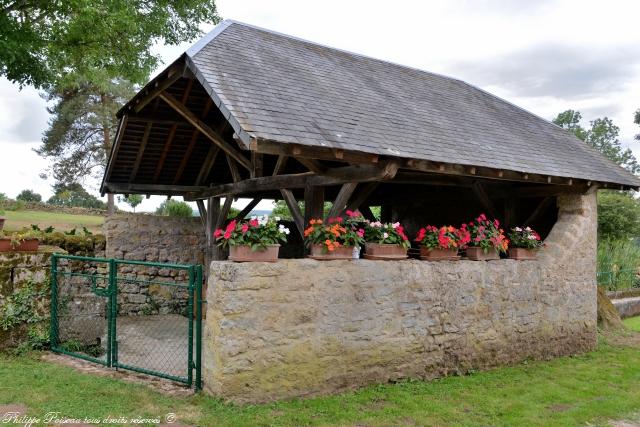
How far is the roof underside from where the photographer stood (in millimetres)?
4664

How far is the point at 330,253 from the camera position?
15.3 feet

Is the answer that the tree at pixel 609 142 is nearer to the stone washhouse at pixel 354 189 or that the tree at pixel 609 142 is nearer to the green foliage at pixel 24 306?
the stone washhouse at pixel 354 189

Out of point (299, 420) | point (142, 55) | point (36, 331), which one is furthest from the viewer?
point (142, 55)

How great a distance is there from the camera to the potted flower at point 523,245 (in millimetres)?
6310

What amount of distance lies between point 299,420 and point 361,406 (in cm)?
68

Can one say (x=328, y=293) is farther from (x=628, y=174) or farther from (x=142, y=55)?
(x=142, y=55)

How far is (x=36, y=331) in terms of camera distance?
5.50 meters

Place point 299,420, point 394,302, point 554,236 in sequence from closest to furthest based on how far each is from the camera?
point 299,420, point 394,302, point 554,236

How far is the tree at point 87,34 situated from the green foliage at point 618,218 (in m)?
12.3

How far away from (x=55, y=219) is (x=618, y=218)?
19.9 m

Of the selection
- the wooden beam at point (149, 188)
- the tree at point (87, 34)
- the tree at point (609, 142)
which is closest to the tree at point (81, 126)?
the tree at point (87, 34)

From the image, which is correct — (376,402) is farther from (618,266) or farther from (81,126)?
(81,126)

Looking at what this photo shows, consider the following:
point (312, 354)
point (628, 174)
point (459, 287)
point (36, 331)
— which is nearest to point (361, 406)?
point (312, 354)

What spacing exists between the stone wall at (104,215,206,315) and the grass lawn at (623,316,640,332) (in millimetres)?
8055
